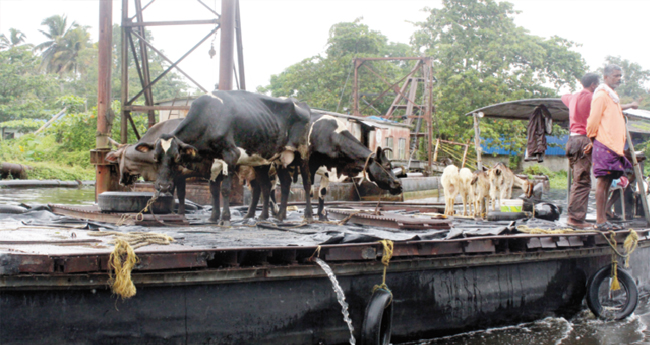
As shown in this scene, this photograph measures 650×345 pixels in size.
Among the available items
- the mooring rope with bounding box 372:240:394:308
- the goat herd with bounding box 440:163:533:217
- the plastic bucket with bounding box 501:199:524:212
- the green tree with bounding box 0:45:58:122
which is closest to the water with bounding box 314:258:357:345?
the mooring rope with bounding box 372:240:394:308

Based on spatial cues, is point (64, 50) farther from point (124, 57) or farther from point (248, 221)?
point (248, 221)

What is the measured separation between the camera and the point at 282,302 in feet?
15.9

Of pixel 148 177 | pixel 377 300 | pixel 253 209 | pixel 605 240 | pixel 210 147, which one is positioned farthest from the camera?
pixel 148 177

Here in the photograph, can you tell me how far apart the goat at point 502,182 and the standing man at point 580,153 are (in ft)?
4.83

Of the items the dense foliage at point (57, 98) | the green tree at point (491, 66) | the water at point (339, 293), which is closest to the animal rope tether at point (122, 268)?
the water at point (339, 293)

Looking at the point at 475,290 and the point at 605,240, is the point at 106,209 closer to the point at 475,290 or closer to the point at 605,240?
the point at 475,290

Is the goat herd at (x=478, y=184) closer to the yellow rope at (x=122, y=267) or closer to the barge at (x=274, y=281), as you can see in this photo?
the barge at (x=274, y=281)

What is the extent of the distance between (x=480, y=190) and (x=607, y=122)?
2.36 meters

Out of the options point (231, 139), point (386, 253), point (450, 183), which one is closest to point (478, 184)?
point (450, 183)

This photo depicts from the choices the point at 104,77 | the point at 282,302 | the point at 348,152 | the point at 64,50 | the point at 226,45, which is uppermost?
the point at 64,50

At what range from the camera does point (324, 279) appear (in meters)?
5.04

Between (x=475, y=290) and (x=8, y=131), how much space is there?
37.1 meters

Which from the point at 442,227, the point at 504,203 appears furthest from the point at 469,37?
the point at 442,227

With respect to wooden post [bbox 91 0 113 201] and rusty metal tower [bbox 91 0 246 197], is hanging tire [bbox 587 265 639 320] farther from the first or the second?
wooden post [bbox 91 0 113 201]
